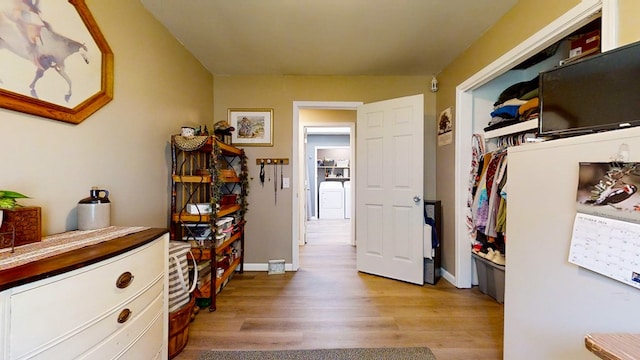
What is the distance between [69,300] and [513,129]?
9.01 ft

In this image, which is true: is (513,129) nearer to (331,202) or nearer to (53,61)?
(53,61)

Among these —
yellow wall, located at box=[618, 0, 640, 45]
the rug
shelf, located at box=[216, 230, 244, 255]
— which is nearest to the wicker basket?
the rug

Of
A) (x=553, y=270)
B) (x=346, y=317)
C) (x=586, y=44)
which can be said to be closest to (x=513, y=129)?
(x=586, y=44)

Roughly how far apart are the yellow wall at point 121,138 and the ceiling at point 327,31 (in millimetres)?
277

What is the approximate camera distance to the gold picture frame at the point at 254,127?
121 inches

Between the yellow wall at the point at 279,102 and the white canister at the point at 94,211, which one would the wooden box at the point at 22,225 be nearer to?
the white canister at the point at 94,211

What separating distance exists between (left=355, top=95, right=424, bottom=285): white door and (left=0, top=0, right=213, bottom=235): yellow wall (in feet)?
6.29

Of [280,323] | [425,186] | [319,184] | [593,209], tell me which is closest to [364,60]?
[425,186]

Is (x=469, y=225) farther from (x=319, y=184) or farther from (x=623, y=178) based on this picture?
(x=319, y=184)

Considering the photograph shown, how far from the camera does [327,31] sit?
213 cm

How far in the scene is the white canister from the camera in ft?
4.18

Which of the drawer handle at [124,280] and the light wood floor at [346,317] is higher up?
the drawer handle at [124,280]

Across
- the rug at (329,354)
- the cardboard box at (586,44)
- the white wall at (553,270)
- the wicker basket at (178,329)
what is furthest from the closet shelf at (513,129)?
the wicker basket at (178,329)

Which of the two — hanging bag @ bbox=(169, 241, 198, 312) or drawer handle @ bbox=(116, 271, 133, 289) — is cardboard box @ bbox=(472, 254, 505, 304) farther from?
drawer handle @ bbox=(116, 271, 133, 289)
